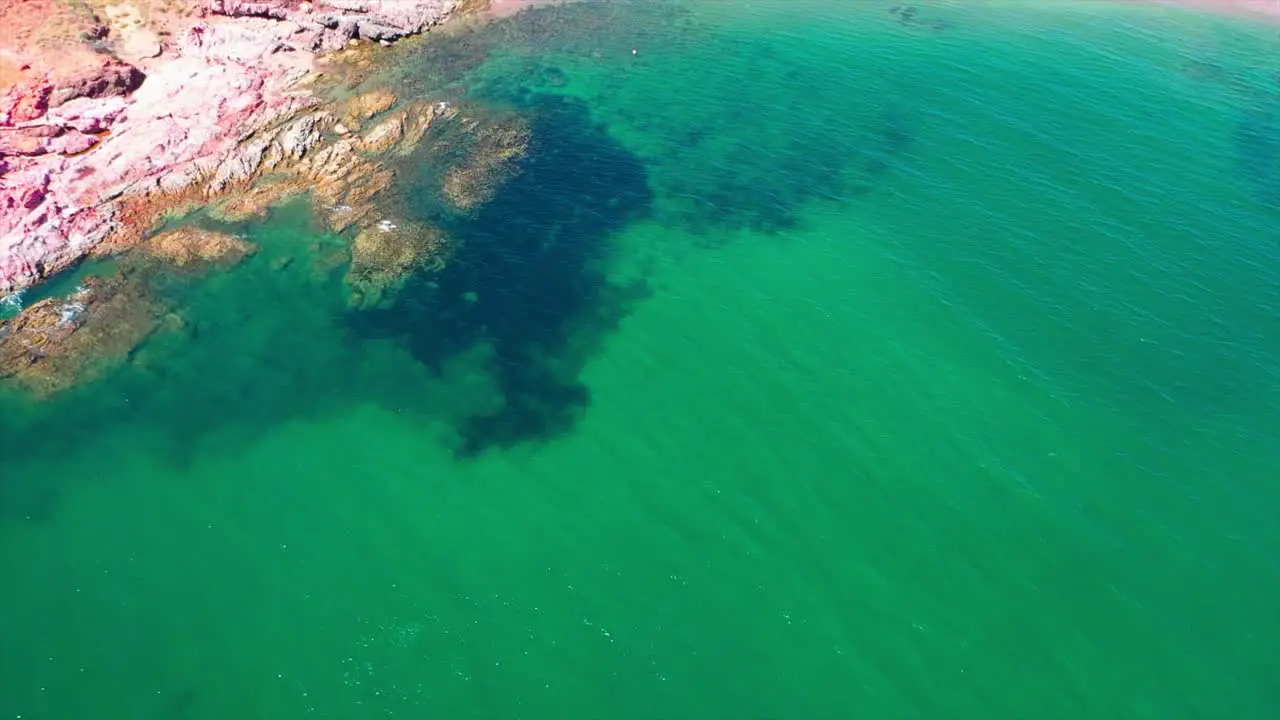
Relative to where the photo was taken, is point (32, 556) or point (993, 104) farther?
point (993, 104)

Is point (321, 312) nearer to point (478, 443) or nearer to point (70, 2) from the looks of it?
point (478, 443)

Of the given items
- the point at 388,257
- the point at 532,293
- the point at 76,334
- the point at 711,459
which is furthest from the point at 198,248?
the point at 711,459

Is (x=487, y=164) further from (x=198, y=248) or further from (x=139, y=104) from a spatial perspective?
(x=139, y=104)

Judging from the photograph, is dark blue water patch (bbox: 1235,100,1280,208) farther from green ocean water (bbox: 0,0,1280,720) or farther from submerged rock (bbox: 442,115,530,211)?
submerged rock (bbox: 442,115,530,211)

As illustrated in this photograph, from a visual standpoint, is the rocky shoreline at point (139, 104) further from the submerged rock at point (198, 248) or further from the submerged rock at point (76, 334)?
the submerged rock at point (76, 334)

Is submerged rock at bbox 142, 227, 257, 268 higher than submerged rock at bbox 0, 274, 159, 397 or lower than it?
higher

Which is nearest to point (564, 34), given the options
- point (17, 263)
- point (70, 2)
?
point (70, 2)

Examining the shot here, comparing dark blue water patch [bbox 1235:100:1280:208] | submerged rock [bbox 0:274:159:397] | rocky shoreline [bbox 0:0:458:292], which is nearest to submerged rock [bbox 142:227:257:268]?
→ rocky shoreline [bbox 0:0:458:292]
